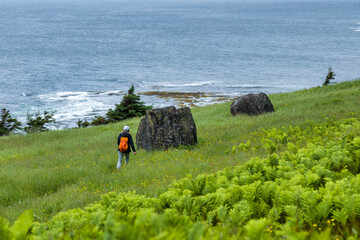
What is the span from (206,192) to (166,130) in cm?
1046

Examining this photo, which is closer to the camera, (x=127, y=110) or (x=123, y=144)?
(x=123, y=144)

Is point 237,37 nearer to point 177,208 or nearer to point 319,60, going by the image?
point 319,60

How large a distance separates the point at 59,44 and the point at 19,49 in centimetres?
1308

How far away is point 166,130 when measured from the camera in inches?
639

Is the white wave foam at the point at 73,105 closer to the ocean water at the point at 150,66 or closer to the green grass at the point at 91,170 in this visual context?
the ocean water at the point at 150,66

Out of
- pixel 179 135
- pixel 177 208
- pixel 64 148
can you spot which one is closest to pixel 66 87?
pixel 64 148

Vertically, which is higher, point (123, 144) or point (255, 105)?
point (255, 105)

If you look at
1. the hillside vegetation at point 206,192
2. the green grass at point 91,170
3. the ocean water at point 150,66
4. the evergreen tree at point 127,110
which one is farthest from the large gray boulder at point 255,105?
the ocean water at point 150,66

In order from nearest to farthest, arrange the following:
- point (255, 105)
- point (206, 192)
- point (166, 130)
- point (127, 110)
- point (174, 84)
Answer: point (206, 192) → point (166, 130) → point (255, 105) → point (127, 110) → point (174, 84)

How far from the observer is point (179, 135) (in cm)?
1625

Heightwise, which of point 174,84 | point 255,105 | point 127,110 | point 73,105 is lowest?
point 73,105

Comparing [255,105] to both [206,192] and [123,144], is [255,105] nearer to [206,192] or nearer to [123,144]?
[123,144]

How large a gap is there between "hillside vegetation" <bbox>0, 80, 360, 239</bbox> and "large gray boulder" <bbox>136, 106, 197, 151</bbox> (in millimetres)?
760

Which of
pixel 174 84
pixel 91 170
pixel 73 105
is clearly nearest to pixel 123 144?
pixel 91 170
